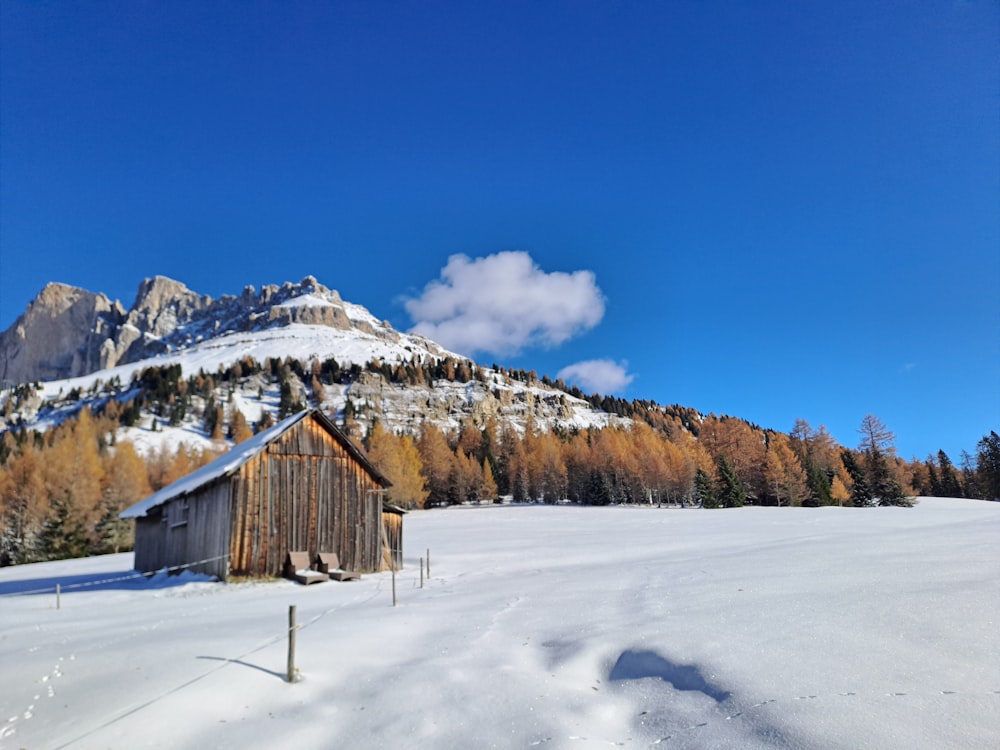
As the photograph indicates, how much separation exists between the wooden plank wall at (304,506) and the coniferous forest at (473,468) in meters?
41.6

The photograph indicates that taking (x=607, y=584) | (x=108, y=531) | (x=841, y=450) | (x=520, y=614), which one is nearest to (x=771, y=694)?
(x=520, y=614)

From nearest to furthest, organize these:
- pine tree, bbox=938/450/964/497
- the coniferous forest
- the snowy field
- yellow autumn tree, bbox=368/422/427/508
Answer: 1. the snowy field
2. the coniferous forest
3. yellow autumn tree, bbox=368/422/427/508
4. pine tree, bbox=938/450/964/497

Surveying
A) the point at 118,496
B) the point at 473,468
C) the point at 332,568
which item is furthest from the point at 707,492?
the point at 118,496

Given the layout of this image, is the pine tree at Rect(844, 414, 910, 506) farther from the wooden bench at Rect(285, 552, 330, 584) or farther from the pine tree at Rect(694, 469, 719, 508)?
the wooden bench at Rect(285, 552, 330, 584)

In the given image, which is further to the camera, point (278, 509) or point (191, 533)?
point (191, 533)

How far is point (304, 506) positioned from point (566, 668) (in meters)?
18.2

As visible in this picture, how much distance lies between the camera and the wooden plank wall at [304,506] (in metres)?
22.1

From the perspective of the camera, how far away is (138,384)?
500 feet

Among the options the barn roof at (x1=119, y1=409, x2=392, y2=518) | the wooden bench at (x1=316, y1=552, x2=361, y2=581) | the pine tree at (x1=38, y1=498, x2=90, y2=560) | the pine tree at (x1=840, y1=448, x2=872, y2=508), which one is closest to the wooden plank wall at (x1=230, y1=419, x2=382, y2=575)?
the barn roof at (x1=119, y1=409, x2=392, y2=518)

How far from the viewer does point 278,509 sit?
75.5 feet

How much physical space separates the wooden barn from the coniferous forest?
37.5 metres

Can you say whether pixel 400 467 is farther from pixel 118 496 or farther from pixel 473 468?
pixel 118 496

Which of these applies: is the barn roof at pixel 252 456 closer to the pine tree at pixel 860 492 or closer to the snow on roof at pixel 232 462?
the snow on roof at pixel 232 462

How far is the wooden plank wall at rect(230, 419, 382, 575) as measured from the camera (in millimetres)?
22125
